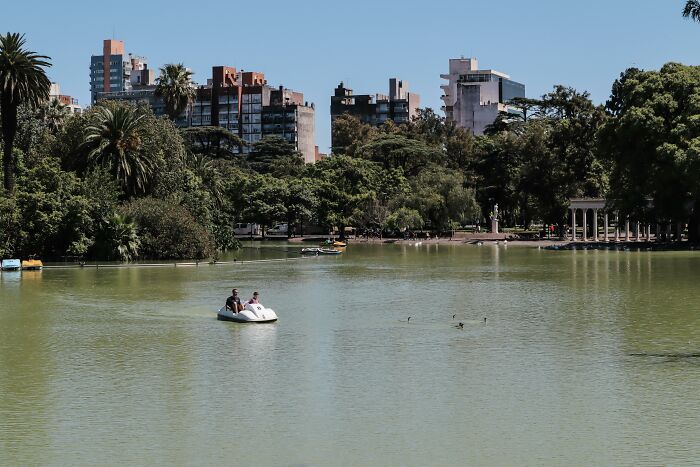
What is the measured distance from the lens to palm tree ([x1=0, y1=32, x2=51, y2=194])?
68.9 metres

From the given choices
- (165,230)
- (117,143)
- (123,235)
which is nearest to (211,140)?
(117,143)

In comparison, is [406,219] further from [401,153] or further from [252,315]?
[252,315]

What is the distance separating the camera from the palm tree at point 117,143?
7781cm

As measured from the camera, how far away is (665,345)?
102 ft

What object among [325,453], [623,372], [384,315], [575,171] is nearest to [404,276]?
[384,315]

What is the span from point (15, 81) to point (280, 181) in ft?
224

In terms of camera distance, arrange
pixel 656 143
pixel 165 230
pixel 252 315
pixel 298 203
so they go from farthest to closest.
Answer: pixel 298 203
pixel 656 143
pixel 165 230
pixel 252 315

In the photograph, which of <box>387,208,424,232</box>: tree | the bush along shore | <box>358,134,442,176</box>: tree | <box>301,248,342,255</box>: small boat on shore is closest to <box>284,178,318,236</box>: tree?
the bush along shore

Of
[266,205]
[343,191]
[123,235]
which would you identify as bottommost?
[123,235]

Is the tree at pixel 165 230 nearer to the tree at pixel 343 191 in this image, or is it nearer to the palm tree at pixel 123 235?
the palm tree at pixel 123 235

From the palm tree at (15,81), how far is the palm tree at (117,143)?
6625 mm

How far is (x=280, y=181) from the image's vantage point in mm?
135250

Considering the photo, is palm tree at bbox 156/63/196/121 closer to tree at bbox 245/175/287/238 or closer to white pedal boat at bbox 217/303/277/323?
tree at bbox 245/175/287/238

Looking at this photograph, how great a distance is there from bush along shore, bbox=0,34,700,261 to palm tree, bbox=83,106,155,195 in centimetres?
12
